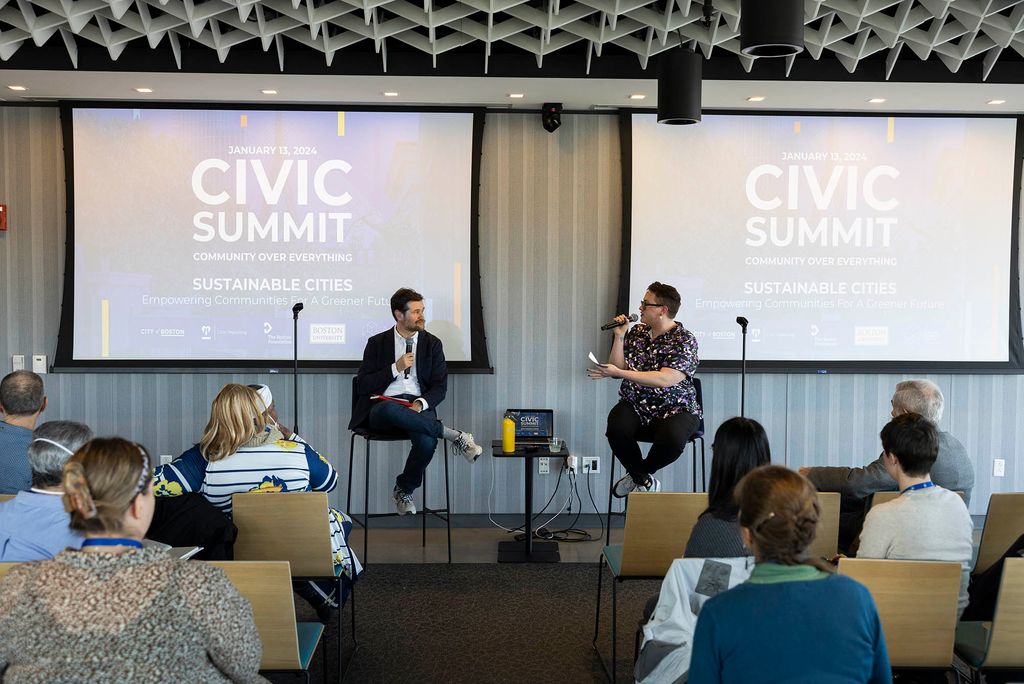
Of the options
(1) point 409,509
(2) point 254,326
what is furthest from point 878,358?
(2) point 254,326

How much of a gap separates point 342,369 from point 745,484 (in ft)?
14.2

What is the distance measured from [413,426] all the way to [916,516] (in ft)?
10.2

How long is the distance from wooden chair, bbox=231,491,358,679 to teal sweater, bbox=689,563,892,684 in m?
1.75

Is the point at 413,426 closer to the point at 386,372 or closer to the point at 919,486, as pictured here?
the point at 386,372

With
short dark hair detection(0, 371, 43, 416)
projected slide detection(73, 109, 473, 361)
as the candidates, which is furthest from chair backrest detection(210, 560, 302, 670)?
projected slide detection(73, 109, 473, 361)

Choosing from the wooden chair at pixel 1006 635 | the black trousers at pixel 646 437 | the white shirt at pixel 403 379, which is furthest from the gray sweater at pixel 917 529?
the white shirt at pixel 403 379

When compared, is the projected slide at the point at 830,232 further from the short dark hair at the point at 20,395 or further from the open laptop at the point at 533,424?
the short dark hair at the point at 20,395

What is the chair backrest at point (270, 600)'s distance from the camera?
7.89 feet

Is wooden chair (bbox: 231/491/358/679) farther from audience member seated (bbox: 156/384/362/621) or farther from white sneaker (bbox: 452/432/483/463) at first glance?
white sneaker (bbox: 452/432/483/463)

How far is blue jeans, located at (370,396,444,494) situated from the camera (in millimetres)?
5227

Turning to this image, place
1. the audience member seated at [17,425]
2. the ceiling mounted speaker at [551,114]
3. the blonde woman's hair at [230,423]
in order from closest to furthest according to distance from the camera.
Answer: the blonde woman's hair at [230,423] < the audience member seated at [17,425] < the ceiling mounted speaker at [551,114]

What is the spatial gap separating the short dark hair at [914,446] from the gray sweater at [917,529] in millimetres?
72

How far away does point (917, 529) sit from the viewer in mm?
2660

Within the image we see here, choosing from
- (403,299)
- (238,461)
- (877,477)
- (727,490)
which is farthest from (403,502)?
(727,490)
